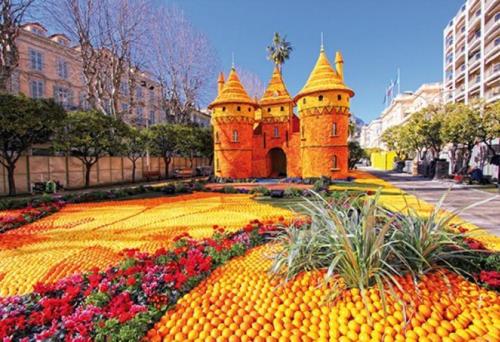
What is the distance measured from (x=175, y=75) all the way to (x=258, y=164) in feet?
54.6

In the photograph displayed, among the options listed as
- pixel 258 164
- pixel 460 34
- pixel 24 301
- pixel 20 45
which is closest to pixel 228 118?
pixel 258 164

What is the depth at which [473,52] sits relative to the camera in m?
40.9

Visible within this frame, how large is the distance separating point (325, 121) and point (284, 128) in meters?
5.53

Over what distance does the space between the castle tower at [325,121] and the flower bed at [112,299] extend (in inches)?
680

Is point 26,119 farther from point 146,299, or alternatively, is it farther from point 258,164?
point 258,164

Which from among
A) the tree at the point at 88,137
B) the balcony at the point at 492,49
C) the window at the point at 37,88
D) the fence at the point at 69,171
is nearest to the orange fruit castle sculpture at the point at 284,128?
the fence at the point at 69,171

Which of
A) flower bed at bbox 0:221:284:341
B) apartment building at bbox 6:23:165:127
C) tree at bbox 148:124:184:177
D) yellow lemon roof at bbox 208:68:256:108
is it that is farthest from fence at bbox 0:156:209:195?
flower bed at bbox 0:221:284:341

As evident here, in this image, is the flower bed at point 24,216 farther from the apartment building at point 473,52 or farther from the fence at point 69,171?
the apartment building at point 473,52

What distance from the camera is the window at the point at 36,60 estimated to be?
96.7ft

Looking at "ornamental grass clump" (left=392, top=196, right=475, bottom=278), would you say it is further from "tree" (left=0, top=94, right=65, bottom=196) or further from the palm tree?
the palm tree

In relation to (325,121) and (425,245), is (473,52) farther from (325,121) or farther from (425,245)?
(425,245)

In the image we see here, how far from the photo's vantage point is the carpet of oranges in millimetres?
4688

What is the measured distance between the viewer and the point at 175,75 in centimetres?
3198

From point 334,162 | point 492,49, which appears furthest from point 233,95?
point 492,49
